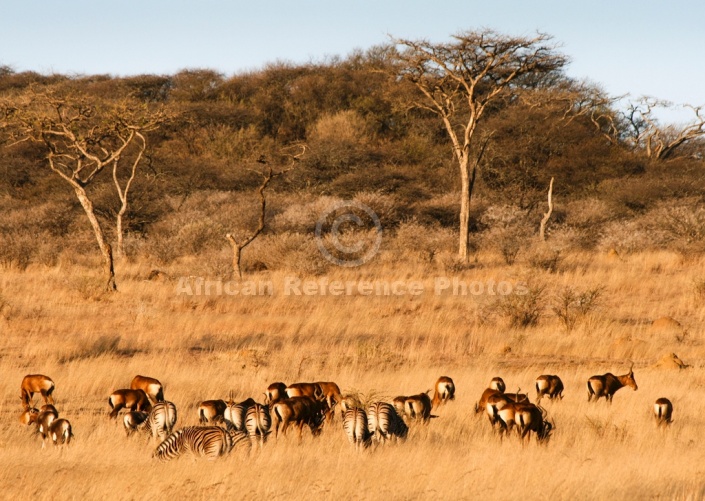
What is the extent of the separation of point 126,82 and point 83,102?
1136 inches

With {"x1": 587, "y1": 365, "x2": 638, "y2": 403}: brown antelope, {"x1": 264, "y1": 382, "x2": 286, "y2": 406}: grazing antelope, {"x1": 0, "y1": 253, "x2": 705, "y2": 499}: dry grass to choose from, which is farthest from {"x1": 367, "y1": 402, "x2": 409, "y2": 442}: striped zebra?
{"x1": 587, "y1": 365, "x2": 638, "y2": 403}: brown antelope

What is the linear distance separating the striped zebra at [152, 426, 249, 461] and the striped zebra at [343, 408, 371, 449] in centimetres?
90

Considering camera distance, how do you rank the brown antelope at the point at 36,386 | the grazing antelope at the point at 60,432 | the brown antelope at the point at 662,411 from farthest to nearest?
the brown antelope at the point at 36,386
the brown antelope at the point at 662,411
the grazing antelope at the point at 60,432

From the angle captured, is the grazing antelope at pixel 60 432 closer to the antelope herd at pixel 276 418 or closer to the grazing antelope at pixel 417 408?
the antelope herd at pixel 276 418

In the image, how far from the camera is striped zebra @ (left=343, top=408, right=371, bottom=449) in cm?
653

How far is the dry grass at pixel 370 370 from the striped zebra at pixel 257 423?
19 cm

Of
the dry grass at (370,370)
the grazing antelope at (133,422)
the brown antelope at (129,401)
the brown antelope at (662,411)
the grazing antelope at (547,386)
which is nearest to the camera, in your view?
the dry grass at (370,370)

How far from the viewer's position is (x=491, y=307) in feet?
47.1

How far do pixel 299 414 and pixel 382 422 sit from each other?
2.26 feet

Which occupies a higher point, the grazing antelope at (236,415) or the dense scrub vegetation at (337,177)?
the dense scrub vegetation at (337,177)

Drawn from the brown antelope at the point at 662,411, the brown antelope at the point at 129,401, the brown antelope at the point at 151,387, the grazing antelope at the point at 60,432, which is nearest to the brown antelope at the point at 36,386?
the brown antelope at the point at 151,387

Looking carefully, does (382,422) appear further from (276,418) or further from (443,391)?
(443,391)

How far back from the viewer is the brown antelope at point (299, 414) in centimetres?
676

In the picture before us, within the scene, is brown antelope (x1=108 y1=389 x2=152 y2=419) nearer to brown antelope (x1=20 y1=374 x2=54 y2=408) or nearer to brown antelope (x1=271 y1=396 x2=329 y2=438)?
brown antelope (x1=20 y1=374 x2=54 y2=408)
